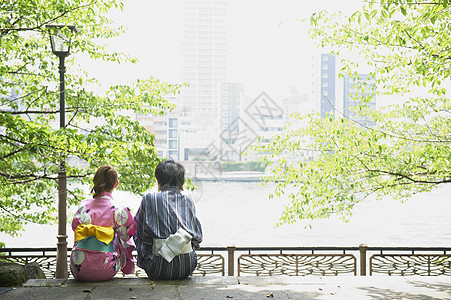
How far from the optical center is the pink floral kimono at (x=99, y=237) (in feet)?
14.8

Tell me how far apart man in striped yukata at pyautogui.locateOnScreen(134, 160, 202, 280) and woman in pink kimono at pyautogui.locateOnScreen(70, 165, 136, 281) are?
188mm

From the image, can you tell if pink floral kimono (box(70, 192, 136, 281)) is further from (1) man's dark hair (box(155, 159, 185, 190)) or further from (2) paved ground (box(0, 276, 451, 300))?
(1) man's dark hair (box(155, 159, 185, 190))

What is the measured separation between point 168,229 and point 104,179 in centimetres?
79

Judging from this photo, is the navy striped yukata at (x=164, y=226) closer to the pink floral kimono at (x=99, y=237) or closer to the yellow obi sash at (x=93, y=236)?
the pink floral kimono at (x=99, y=237)

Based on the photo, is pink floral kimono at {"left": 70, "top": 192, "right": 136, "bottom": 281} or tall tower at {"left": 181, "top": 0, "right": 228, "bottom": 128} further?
tall tower at {"left": 181, "top": 0, "right": 228, "bottom": 128}

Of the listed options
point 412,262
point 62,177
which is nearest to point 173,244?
point 62,177

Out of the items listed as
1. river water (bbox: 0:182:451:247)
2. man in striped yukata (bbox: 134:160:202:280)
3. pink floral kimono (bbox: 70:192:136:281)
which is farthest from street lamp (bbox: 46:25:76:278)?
river water (bbox: 0:182:451:247)

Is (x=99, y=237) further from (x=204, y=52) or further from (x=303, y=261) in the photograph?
(x=204, y=52)

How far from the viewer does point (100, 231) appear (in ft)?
14.7

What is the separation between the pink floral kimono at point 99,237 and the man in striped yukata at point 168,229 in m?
0.18

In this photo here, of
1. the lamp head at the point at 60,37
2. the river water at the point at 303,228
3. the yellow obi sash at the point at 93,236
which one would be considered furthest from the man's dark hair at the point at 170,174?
the river water at the point at 303,228

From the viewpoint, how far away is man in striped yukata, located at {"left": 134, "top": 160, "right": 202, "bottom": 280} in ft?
15.0

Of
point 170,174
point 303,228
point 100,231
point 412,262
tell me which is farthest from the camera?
point 303,228

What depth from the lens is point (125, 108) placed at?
927cm
